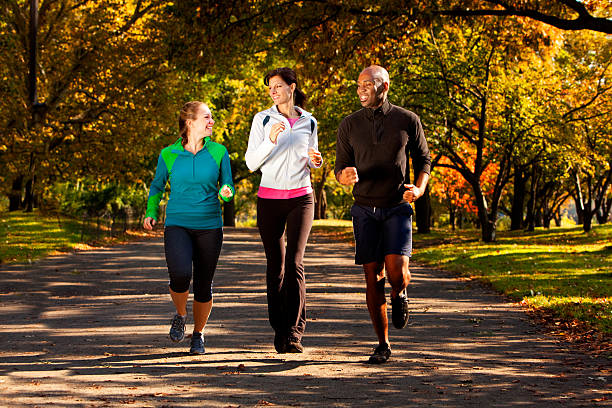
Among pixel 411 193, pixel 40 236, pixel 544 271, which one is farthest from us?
pixel 40 236

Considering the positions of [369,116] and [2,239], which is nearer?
[369,116]

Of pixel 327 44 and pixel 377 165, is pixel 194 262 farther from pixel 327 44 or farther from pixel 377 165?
pixel 327 44

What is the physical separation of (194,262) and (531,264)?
12071 mm

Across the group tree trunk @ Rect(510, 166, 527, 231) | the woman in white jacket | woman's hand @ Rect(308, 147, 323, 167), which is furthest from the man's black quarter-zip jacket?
tree trunk @ Rect(510, 166, 527, 231)

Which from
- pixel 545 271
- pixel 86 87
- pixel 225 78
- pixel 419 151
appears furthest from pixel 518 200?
pixel 419 151

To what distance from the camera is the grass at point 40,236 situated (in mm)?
20172

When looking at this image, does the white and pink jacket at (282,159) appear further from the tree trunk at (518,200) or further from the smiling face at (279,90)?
the tree trunk at (518,200)

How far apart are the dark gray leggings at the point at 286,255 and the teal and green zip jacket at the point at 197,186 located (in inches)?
14.9

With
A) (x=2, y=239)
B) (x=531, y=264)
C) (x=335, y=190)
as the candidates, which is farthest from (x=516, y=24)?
(x=335, y=190)

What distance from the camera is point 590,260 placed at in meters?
18.7

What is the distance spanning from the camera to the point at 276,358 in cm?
698

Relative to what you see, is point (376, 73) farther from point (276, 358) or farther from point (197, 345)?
point (197, 345)

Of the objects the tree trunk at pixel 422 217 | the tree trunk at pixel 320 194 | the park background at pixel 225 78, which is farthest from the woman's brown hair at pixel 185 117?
the tree trunk at pixel 320 194

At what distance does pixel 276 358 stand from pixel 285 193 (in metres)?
1.34
